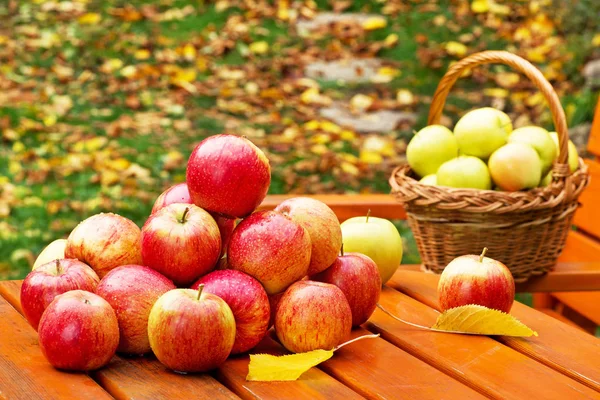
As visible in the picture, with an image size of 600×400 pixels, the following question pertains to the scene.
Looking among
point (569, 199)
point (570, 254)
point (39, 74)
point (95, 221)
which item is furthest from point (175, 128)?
point (95, 221)

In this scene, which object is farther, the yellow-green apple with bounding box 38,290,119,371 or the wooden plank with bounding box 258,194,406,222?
the wooden plank with bounding box 258,194,406,222

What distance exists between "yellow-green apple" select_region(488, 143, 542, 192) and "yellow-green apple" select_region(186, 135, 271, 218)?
102 centimetres

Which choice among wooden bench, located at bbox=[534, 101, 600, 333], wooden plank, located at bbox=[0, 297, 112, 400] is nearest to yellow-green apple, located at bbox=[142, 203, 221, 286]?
wooden plank, located at bbox=[0, 297, 112, 400]

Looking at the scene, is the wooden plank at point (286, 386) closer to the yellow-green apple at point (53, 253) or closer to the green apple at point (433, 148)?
the yellow-green apple at point (53, 253)

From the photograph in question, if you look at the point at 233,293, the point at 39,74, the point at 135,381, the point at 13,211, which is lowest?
the point at 13,211

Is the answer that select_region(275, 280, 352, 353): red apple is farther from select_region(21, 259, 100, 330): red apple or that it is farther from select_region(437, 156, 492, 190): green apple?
select_region(437, 156, 492, 190): green apple

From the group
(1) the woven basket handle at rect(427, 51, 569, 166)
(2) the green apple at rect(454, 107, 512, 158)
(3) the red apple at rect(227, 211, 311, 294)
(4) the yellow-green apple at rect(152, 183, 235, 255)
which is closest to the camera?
(3) the red apple at rect(227, 211, 311, 294)

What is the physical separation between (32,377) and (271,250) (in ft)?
1.47

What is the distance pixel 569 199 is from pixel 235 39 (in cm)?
377

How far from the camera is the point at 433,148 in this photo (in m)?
2.67

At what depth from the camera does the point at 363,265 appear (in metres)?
Answer: 1.75

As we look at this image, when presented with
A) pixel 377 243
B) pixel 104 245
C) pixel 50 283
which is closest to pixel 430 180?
pixel 377 243

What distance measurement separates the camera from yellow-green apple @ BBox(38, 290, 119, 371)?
1.46m

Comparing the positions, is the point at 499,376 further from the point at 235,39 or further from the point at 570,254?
the point at 235,39
